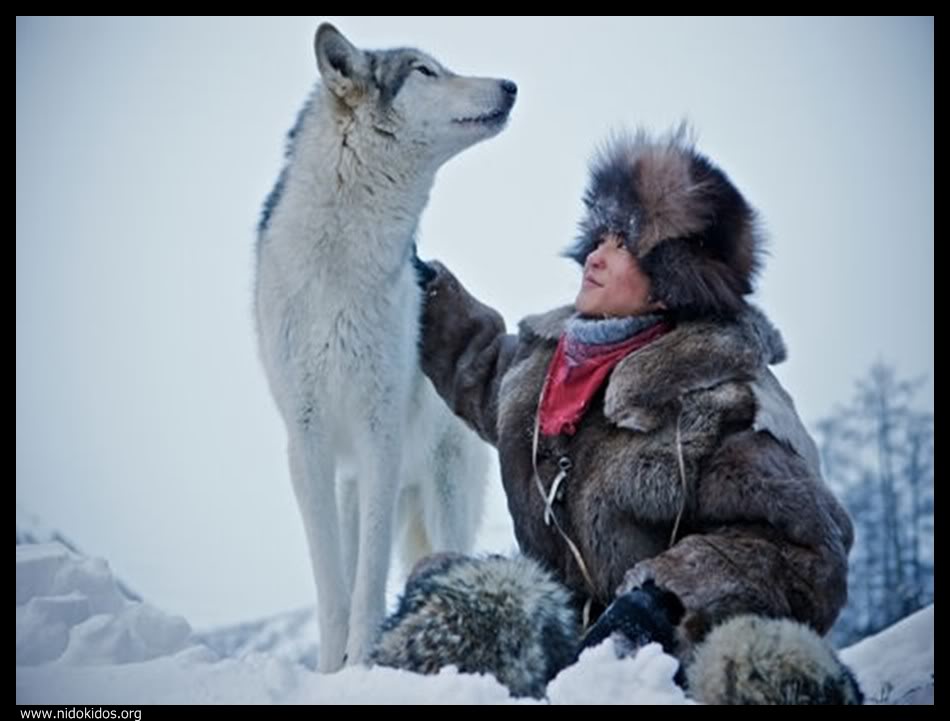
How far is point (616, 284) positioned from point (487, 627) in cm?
132

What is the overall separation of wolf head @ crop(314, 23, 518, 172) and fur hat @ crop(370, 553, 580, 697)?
5.82 feet

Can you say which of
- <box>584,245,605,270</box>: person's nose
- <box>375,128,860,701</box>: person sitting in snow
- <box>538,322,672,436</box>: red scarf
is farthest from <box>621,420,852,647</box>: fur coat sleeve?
<box>584,245,605,270</box>: person's nose

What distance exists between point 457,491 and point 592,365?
1413mm

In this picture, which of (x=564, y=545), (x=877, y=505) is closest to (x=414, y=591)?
(x=564, y=545)

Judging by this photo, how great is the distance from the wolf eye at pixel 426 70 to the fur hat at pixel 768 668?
96.0 inches

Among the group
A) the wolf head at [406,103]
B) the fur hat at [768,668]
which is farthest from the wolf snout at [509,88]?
the fur hat at [768,668]

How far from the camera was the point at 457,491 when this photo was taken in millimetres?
5148

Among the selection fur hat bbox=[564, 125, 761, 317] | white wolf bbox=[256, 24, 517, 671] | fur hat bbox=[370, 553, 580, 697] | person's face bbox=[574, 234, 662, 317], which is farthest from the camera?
white wolf bbox=[256, 24, 517, 671]

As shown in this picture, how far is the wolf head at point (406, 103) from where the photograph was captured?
4422 mm

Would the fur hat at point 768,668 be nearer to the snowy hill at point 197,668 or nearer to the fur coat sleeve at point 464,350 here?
the snowy hill at point 197,668

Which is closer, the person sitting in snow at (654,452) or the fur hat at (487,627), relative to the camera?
the fur hat at (487,627)

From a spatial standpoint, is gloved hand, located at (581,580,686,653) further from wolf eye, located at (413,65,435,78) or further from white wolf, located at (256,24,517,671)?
wolf eye, located at (413,65,435,78)

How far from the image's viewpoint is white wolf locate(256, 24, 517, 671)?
14.1 ft

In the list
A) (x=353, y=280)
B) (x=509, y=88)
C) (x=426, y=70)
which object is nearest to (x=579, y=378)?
(x=353, y=280)
